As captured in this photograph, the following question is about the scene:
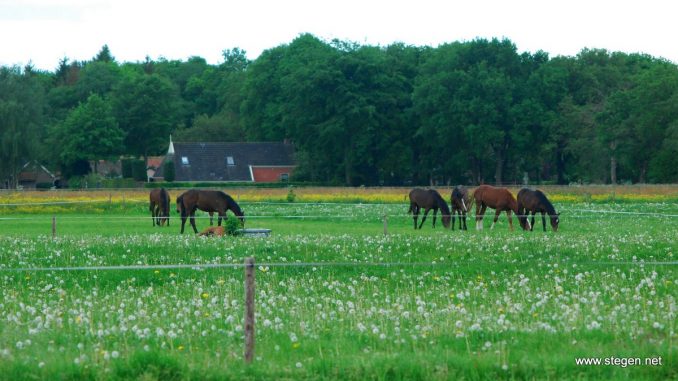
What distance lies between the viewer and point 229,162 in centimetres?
10994

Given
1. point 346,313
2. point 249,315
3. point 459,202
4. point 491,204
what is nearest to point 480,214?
point 491,204

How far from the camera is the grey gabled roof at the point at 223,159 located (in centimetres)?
10788

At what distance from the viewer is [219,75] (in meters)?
155

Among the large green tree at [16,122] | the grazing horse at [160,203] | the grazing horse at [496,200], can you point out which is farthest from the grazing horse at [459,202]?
the large green tree at [16,122]

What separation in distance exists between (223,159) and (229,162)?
81 cm

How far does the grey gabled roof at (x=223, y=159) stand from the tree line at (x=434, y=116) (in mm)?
3664

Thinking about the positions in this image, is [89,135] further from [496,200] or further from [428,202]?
[496,200]

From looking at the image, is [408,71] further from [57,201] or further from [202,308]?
[202,308]

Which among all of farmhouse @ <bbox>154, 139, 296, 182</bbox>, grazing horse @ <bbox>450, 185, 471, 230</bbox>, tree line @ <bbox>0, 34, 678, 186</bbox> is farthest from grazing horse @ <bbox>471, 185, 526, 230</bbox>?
farmhouse @ <bbox>154, 139, 296, 182</bbox>

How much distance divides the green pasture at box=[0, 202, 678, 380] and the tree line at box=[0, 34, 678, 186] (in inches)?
2535

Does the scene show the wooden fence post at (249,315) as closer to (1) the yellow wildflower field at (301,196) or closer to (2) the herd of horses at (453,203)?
(2) the herd of horses at (453,203)

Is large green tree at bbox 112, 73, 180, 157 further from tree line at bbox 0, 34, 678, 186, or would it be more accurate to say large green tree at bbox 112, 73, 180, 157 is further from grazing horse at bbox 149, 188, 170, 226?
grazing horse at bbox 149, 188, 170, 226

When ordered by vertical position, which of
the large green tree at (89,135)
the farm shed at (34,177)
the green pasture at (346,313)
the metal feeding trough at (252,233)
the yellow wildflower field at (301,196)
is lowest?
the green pasture at (346,313)

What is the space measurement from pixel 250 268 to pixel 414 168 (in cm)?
9252
